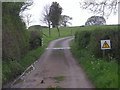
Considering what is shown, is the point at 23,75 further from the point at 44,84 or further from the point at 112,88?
the point at 112,88

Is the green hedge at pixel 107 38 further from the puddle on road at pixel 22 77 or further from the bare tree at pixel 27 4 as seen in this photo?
the bare tree at pixel 27 4

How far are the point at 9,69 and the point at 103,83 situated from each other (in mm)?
5423

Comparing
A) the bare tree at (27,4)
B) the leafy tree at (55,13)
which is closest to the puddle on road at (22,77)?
the bare tree at (27,4)

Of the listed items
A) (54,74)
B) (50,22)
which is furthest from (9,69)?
(50,22)

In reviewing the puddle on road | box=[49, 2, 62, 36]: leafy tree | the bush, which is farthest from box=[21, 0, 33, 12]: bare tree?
box=[49, 2, 62, 36]: leafy tree

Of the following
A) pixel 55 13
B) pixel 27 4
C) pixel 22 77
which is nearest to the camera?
pixel 22 77

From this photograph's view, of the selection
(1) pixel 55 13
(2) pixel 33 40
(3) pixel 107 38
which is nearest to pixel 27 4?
(2) pixel 33 40

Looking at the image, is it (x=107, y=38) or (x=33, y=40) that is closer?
(x=107, y=38)

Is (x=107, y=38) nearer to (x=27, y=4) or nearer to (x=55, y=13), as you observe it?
(x=27, y=4)

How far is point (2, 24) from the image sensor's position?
52.3 feet

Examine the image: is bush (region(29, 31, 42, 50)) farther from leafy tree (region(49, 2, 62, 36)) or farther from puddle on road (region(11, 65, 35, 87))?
leafy tree (region(49, 2, 62, 36))

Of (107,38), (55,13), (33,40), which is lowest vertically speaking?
(33,40)

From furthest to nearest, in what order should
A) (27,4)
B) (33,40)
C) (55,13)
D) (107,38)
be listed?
(55,13), (33,40), (27,4), (107,38)

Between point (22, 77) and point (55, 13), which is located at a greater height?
point (55, 13)
